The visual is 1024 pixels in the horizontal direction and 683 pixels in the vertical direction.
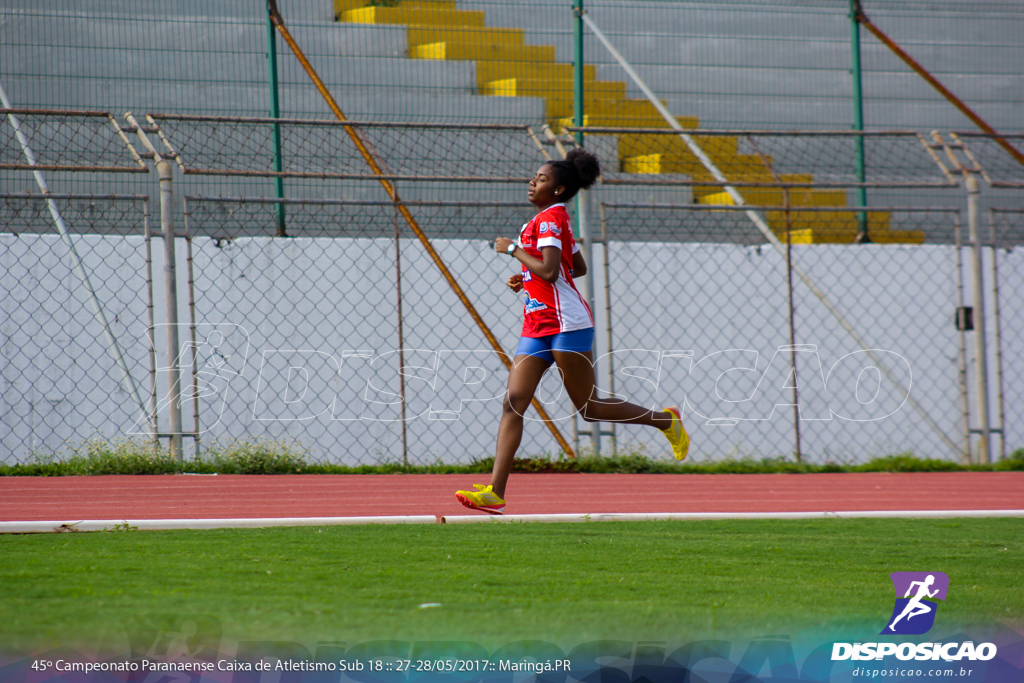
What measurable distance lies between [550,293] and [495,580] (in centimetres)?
186

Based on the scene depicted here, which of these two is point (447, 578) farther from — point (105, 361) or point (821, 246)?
point (821, 246)

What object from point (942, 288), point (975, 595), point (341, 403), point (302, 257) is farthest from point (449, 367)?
point (975, 595)

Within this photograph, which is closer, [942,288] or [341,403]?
[341,403]

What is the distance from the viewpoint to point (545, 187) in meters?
4.72

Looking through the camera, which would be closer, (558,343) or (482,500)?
(482,500)

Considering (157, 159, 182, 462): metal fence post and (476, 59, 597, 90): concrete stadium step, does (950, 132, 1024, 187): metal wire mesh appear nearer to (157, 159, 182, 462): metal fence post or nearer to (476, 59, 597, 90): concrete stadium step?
(476, 59, 597, 90): concrete stadium step

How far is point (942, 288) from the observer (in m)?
8.62

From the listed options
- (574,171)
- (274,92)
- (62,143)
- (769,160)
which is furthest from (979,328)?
(62,143)

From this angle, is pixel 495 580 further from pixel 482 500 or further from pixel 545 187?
pixel 545 187

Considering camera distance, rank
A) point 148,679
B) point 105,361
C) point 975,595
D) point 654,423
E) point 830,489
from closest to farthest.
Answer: point 148,679 < point 975,595 < point 654,423 < point 830,489 < point 105,361

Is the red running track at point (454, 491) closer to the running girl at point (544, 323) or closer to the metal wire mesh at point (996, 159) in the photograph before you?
the running girl at point (544, 323)

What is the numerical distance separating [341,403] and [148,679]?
5.59 m

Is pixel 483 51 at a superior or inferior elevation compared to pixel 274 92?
superior

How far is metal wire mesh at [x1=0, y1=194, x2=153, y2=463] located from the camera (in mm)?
7156
